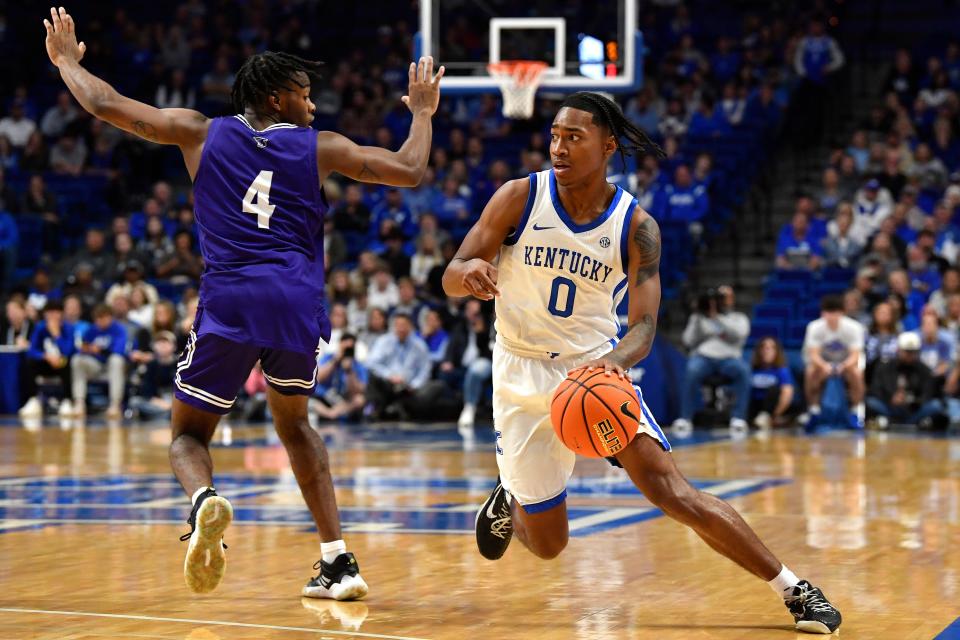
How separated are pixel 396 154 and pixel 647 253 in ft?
3.29

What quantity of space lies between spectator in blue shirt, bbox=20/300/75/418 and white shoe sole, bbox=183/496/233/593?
13.3 m

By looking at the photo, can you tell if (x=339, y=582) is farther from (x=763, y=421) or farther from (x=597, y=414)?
(x=763, y=421)

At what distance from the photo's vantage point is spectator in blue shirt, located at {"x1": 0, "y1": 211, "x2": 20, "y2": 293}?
2012cm

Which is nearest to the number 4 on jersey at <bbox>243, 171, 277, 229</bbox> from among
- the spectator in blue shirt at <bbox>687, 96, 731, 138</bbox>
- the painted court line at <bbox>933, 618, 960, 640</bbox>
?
the painted court line at <bbox>933, 618, 960, 640</bbox>

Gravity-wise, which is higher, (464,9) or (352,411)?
(464,9)

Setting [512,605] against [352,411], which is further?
[352,411]

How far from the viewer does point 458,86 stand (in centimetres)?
1528

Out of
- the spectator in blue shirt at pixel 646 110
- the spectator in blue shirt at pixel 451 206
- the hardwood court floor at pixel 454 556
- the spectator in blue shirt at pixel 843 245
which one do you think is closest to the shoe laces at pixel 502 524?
the hardwood court floor at pixel 454 556

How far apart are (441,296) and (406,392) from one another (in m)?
1.74

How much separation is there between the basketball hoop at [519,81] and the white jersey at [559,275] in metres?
9.86

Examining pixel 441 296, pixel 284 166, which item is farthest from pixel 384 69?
pixel 284 166

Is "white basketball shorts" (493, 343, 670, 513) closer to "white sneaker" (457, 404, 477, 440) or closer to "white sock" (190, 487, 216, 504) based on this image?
"white sock" (190, 487, 216, 504)

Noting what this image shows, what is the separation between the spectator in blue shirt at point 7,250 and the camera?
20.1 meters

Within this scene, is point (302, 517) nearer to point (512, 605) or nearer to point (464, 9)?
point (512, 605)
